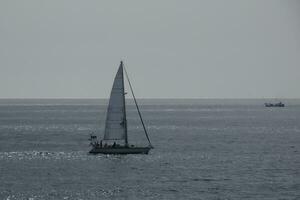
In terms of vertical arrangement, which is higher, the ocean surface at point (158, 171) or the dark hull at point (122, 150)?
the dark hull at point (122, 150)

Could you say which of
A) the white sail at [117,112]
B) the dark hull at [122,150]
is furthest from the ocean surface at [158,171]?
the white sail at [117,112]

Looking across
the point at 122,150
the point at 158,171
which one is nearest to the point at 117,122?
the point at 122,150

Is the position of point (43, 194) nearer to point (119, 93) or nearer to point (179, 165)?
point (179, 165)

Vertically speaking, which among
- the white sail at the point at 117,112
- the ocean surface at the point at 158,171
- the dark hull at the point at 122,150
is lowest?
the ocean surface at the point at 158,171

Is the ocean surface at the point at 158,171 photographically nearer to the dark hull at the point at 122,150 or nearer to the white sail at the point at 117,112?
the dark hull at the point at 122,150

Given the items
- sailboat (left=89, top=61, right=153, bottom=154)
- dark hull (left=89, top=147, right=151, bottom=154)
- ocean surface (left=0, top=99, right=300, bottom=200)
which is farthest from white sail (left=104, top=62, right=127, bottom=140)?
ocean surface (left=0, top=99, right=300, bottom=200)

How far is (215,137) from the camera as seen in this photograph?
158 metres

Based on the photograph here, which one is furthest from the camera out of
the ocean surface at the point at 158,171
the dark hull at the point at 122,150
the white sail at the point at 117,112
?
the white sail at the point at 117,112

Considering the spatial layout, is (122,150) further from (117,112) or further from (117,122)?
(117,112)

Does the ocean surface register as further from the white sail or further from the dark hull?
the white sail

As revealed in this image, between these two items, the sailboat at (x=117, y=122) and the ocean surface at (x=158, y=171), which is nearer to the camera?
the ocean surface at (x=158, y=171)

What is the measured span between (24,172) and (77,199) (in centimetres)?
2192

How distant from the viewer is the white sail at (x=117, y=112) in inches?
4331

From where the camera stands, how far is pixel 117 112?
11094cm
